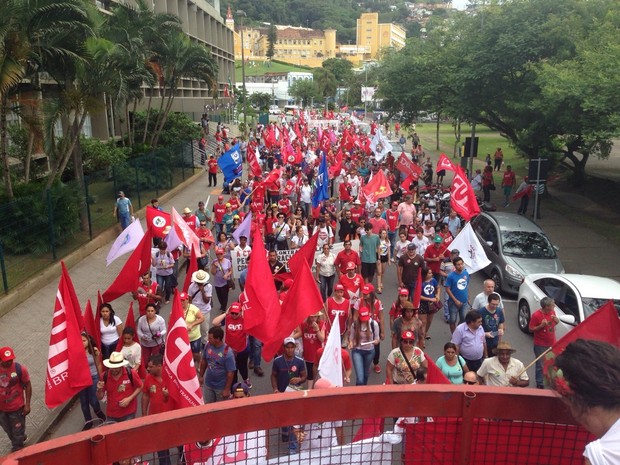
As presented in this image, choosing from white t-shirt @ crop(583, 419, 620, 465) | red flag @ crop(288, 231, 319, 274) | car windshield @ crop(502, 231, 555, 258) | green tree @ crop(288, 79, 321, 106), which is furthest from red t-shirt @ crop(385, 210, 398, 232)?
green tree @ crop(288, 79, 321, 106)

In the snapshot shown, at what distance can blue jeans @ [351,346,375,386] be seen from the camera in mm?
7426

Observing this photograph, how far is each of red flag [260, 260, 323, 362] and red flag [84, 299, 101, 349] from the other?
2.22 meters

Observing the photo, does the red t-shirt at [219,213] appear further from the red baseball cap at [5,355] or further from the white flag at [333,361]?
the white flag at [333,361]

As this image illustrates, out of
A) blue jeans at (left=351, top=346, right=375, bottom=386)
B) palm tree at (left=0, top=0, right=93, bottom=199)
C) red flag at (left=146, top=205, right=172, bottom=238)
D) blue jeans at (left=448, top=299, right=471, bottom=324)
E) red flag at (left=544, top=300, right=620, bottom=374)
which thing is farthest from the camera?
palm tree at (left=0, top=0, right=93, bottom=199)

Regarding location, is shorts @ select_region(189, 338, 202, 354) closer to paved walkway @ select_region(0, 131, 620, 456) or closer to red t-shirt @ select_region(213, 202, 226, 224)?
paved walkway @ select_region(0, 131, 620, 456)

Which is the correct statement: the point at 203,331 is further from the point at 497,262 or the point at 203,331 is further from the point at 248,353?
the point at 497,262

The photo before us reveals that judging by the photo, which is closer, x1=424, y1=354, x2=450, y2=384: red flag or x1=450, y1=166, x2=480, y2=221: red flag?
x1=424, y1=354, x2=450, y2=384: red flag

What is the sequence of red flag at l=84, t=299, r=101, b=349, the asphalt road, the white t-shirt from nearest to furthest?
the white t-shirt, red flag at l=84, t=299, r=101, b=349, the asphalt road

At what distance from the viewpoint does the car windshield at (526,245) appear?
12.4m

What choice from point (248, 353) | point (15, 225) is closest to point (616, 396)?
point (248, 353)

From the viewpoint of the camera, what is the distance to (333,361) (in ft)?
19.7

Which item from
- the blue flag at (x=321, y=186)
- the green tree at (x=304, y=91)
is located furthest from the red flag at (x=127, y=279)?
the green tree at (x=304, y=91)

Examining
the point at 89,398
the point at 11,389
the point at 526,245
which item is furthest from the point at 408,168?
the point at 11,389

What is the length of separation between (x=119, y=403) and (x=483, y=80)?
17635mm
